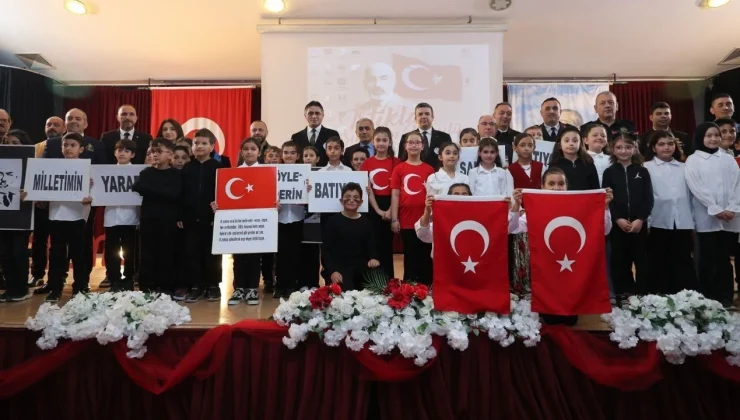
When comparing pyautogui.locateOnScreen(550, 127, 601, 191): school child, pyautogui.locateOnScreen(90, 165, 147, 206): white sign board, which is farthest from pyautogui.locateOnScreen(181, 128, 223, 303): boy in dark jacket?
pyautogui.locateOnScreen(550, 127, 601, 191): school child

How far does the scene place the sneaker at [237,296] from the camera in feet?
11.7

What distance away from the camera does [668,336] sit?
2516 mm

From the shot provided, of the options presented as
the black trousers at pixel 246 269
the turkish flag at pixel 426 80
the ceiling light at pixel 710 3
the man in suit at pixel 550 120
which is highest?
the ceiling light at pixel 710 3

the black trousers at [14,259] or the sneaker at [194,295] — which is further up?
the black trousers at [14,259]

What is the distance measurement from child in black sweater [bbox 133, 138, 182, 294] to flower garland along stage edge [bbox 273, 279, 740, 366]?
149cm

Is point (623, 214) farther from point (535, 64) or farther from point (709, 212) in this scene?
point (535, 64)

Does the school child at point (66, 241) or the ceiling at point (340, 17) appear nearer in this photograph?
the school child at point (66, 241)

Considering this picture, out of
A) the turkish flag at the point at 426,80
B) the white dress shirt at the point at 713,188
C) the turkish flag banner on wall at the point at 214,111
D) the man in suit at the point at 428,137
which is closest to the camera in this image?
the white dress shirt at the point at 713,188

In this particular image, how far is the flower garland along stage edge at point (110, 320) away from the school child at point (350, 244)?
1.13 metres

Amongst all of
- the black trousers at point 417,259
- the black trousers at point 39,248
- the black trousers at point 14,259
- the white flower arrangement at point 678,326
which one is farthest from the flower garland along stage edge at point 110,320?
the white flower arrangement at point 678,326

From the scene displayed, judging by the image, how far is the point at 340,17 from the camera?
6332 mm

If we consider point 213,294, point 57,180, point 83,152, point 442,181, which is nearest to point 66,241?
point 57,180

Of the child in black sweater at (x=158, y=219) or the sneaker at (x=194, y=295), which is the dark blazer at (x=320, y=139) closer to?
the child in black sweater at (x=158, y=219)

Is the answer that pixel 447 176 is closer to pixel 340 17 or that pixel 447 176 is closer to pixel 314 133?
pixel 314 133
